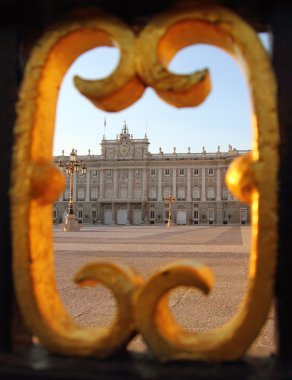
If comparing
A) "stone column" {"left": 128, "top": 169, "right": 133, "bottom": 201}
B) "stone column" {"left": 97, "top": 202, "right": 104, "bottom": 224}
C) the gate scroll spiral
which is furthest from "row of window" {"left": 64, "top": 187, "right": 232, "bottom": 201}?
the gate scroll spiral

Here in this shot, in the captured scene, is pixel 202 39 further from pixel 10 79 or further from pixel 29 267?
pixel 29 267

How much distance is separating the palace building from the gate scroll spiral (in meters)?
54.4

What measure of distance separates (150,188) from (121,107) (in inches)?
2222

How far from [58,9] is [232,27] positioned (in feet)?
1.07

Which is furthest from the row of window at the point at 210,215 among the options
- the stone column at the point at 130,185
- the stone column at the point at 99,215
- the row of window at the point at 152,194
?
the stone column at the point at 99,215

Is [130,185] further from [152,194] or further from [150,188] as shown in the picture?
[152,194]

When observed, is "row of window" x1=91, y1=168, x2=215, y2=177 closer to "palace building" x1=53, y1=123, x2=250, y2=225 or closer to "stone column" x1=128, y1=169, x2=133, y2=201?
"palace building" x1=53, y1=123, x2=250, y2=225

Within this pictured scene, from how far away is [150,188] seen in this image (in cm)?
5722

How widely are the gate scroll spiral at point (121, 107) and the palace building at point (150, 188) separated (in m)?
54.4

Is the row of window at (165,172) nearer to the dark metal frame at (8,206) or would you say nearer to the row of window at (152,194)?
the row of window at (152,194)

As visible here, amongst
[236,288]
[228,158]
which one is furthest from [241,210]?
[236,288]

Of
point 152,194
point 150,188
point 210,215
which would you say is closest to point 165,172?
point 150,188

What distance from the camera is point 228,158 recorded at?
182 feet

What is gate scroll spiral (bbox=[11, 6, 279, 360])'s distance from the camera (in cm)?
65
